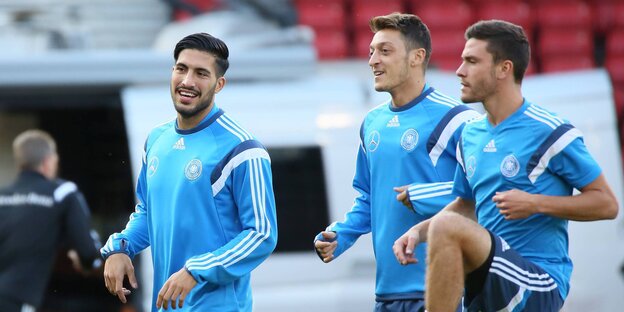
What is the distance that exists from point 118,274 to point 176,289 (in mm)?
408

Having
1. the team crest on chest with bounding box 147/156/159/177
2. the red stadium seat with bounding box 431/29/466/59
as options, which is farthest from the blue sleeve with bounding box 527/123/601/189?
the red stadium seat with bounding box 431/29/466/59

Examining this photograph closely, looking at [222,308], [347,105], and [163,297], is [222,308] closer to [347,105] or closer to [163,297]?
[163,297]

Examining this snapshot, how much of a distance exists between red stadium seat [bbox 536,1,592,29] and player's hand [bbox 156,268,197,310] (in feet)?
31.5

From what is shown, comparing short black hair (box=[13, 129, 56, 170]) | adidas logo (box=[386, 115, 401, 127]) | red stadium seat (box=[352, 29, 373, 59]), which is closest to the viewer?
adidas logo (box=[386, 115, 401, 127])

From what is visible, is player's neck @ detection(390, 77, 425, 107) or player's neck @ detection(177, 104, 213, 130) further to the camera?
player's neck @ detection(390, 77, 425, 107)

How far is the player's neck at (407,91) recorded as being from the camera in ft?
19.4

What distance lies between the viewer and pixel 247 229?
5.20 meters

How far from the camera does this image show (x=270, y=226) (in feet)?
17.1

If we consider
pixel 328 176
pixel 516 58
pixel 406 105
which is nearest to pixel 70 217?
pixel 328 176

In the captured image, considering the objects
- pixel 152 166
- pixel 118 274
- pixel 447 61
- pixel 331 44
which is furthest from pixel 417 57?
pixel 447 61

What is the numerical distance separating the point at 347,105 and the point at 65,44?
2.15 meters

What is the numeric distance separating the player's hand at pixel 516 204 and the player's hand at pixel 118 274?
141 centimetres

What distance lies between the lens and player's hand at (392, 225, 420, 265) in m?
5.14

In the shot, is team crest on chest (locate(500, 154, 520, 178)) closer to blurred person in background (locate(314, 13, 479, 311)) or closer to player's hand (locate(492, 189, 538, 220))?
player's hand (locate(492, 189, 538, 220))
